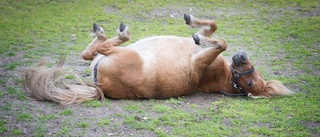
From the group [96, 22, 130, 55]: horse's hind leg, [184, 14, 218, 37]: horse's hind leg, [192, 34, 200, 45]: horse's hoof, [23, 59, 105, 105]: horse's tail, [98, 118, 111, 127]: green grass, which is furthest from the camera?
[184, 14, 218, 37]: horse's hind leg

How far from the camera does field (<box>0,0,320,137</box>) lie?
17.7ft

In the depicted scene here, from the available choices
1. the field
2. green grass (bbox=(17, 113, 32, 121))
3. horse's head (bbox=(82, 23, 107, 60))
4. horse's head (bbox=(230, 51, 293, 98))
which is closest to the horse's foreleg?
horse's head (bbox=(230, 51, 293, 98))

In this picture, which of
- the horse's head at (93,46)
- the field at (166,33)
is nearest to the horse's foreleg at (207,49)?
the field at (166,33)

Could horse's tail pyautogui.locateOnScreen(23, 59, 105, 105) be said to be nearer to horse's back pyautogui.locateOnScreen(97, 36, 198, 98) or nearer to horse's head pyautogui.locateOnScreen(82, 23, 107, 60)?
horse's back pyautogui.locateOnScreen(97, 36, 198, 98)

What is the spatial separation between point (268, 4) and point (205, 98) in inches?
268

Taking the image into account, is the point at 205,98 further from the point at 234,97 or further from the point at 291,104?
the point at 291,104

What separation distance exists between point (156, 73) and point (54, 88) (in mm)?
1440

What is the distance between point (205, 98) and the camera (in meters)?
6.59

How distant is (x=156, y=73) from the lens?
19.8 feet

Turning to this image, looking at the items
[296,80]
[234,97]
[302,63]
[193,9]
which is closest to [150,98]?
[234,97]

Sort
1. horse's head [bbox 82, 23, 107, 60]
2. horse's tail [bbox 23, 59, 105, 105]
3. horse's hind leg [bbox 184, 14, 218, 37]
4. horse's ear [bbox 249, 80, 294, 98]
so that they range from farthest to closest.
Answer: horse's hind leg [bbox 184, 14, 218, 37], horse's head [bbox 82, 23, 107, 60], horse's ear [bbox 249, 80, 294, 98], horse's tail [bbox 23, 59, 105, 105]

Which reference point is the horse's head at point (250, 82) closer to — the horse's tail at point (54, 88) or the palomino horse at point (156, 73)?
the palomino horse at point (156, 73)

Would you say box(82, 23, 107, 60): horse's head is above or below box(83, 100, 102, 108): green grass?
above

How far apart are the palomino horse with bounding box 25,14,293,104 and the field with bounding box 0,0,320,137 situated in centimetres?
15
